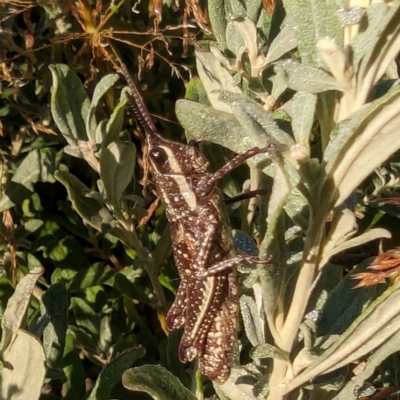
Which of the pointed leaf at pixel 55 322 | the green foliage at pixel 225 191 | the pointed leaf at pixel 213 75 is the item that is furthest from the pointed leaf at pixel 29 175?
the pointed leaf at pixel 213 75

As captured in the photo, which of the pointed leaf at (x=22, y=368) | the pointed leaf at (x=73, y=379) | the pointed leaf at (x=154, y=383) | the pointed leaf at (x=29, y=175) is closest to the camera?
the pointed leaf at (x=154, y=383)

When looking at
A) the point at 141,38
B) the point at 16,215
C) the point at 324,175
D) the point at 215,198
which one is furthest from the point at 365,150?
the point at 16,215

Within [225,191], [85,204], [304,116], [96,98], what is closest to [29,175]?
[85,204]

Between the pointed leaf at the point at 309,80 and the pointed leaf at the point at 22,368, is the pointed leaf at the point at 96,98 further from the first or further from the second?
the pointed leaf at the point at 309,80

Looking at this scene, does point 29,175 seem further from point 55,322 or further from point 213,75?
point 213,75

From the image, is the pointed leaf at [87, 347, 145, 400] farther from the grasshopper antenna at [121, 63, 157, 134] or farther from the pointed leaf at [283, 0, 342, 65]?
the pointed leaf at [283, 0, 342, 65]

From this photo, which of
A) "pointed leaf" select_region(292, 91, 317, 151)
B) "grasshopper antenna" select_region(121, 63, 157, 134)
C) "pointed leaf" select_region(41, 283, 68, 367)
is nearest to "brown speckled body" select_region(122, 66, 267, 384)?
"grasshopper antenna" select_region(121, 63, 157, 134)

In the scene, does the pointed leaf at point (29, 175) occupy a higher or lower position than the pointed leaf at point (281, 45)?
lower

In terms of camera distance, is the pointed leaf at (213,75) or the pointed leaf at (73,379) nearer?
the pointed leaf at (213,75)
